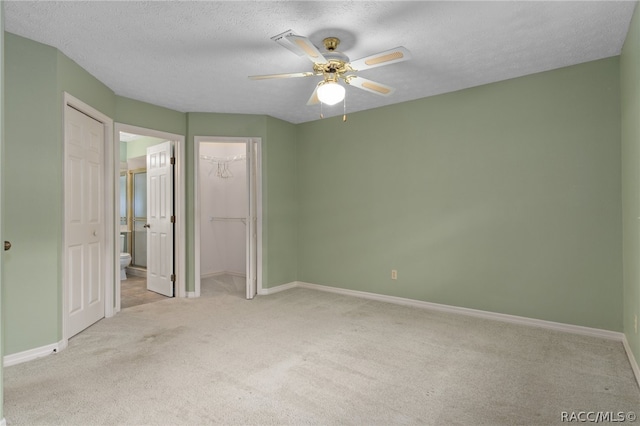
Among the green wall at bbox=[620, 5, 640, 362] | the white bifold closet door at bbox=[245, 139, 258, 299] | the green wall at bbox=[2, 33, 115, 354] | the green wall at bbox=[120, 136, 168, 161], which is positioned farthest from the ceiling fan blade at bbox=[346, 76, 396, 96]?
the green wall at bbox=[120, 136, 168, 161]

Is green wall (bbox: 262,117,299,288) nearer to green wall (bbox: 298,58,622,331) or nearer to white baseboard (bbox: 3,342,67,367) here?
green wall (bbox: 298,58,622,331)

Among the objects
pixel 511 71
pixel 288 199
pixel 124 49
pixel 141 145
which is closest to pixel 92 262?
pixel 124 49

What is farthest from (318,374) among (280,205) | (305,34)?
(280,205)

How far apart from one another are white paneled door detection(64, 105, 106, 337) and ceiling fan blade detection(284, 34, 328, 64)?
7.16 ft

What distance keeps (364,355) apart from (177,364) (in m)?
1.41

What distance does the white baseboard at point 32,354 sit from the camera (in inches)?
102

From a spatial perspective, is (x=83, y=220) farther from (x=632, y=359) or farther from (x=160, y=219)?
(x=632, y=359)

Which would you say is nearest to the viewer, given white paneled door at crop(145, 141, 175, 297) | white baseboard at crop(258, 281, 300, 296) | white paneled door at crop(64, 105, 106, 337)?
white paneled door at crop(64, 105, 106, 337)

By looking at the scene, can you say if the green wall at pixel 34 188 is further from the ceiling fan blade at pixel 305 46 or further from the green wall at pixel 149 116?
the ceiling fan blade at pixel 305 46

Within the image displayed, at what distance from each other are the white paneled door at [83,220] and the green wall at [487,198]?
266cm

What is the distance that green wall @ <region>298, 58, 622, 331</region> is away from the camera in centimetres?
310

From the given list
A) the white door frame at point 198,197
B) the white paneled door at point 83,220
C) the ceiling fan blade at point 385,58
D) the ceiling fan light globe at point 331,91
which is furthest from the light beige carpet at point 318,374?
the ceiling fan blade at point 385,58

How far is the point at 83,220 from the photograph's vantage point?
332cm

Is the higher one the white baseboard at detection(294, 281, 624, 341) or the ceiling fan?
the ceiling fan
